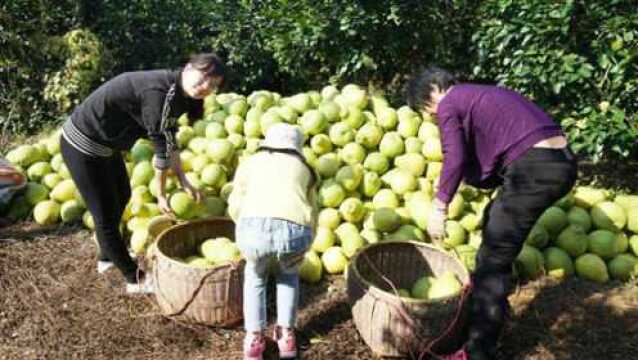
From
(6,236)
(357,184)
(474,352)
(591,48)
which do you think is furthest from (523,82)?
(6,236)

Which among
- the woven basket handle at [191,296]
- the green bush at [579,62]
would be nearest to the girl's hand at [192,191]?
the woven basket handle at [191,296]

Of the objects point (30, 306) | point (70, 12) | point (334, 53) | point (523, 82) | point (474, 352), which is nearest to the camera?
point (474, 352)

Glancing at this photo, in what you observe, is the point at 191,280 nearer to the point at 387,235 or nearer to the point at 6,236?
the point at 387,235

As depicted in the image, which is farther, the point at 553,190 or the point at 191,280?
the point at 191,280

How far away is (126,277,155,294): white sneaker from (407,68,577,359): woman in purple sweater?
230 cm

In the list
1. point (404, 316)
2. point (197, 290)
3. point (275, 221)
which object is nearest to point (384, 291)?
point (404, 316)

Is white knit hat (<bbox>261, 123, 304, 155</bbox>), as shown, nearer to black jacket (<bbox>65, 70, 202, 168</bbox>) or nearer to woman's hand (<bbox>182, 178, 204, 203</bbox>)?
black jacket (<bbox>65, 70, 202, 168</bbox>)

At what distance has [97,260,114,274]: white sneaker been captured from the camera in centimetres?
483

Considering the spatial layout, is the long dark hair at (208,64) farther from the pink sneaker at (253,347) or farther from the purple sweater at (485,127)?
the pink sneaker at (253,347)

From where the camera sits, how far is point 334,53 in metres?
6.98

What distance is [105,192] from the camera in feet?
13.7

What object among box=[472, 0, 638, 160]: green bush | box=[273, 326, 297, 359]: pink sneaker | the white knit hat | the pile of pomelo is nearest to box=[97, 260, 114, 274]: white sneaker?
the pile of pomelo

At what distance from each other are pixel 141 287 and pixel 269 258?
153 cm

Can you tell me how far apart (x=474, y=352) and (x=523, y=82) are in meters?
3.03
